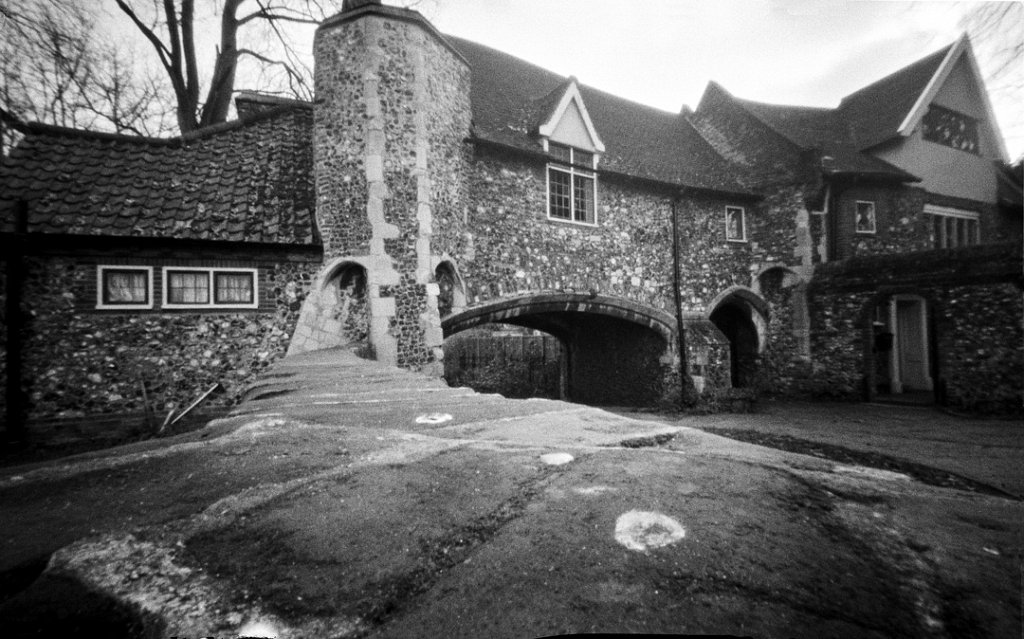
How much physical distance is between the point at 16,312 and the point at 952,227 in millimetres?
26585

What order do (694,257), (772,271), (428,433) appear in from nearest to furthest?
1. (428,433)
2. (694,257)
3. (772,271)

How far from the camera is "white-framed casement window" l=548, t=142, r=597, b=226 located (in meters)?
12.0

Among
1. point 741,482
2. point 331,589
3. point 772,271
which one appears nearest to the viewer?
point 331,589

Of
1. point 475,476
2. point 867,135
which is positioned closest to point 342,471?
point 475,476

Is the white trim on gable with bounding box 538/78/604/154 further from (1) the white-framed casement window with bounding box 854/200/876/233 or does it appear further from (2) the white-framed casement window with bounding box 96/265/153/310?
(1) the white-framed casement window with bounding box 854/200/876/233

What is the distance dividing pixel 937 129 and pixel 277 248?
2141cm

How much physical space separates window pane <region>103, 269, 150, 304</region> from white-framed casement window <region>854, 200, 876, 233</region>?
2039 centimetres

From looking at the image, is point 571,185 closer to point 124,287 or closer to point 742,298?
point 742,298

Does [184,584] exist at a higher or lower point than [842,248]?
lower

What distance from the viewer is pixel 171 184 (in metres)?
8.83

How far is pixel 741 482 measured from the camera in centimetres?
109

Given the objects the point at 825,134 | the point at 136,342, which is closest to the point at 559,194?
the point at 136,342

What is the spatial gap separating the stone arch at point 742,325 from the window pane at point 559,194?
6423 millimetres

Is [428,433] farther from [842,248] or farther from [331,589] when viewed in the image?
[842,248]
